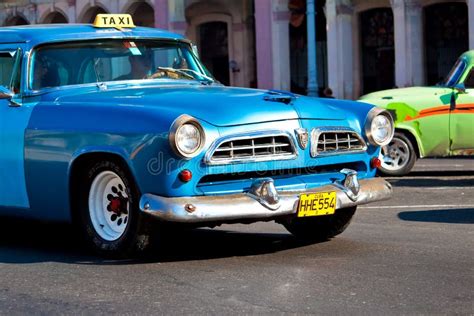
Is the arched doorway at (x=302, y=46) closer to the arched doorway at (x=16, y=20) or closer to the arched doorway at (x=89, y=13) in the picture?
the arched doorway at (x=89, y=13)

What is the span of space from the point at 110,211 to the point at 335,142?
1698mm

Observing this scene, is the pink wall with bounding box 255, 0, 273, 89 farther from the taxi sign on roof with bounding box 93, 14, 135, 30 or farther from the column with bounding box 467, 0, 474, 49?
A: the taxi sign on roof with bounding box 93, 14, 135, 30

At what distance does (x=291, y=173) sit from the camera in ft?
27.9

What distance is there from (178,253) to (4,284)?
1.57m

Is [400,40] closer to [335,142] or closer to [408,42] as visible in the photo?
[408,42]

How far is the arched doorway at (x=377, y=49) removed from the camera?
3350cm

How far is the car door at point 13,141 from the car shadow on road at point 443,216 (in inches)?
146

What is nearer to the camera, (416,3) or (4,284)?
(4,284)

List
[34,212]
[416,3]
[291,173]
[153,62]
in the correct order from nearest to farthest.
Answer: [291,173], [34,212], [153,62], [416,3]

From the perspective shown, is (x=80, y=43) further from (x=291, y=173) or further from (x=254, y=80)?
(x=254, y=80)

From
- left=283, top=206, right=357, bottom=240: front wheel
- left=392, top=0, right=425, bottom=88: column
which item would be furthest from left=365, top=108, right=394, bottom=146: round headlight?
left=392, top=0, right=425, bottom=88: column

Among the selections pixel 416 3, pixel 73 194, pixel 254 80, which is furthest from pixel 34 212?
pixel 254 80

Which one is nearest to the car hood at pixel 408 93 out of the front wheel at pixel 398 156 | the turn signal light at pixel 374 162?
the front wheel at pixel 398 156

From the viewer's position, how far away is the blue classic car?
808cm
